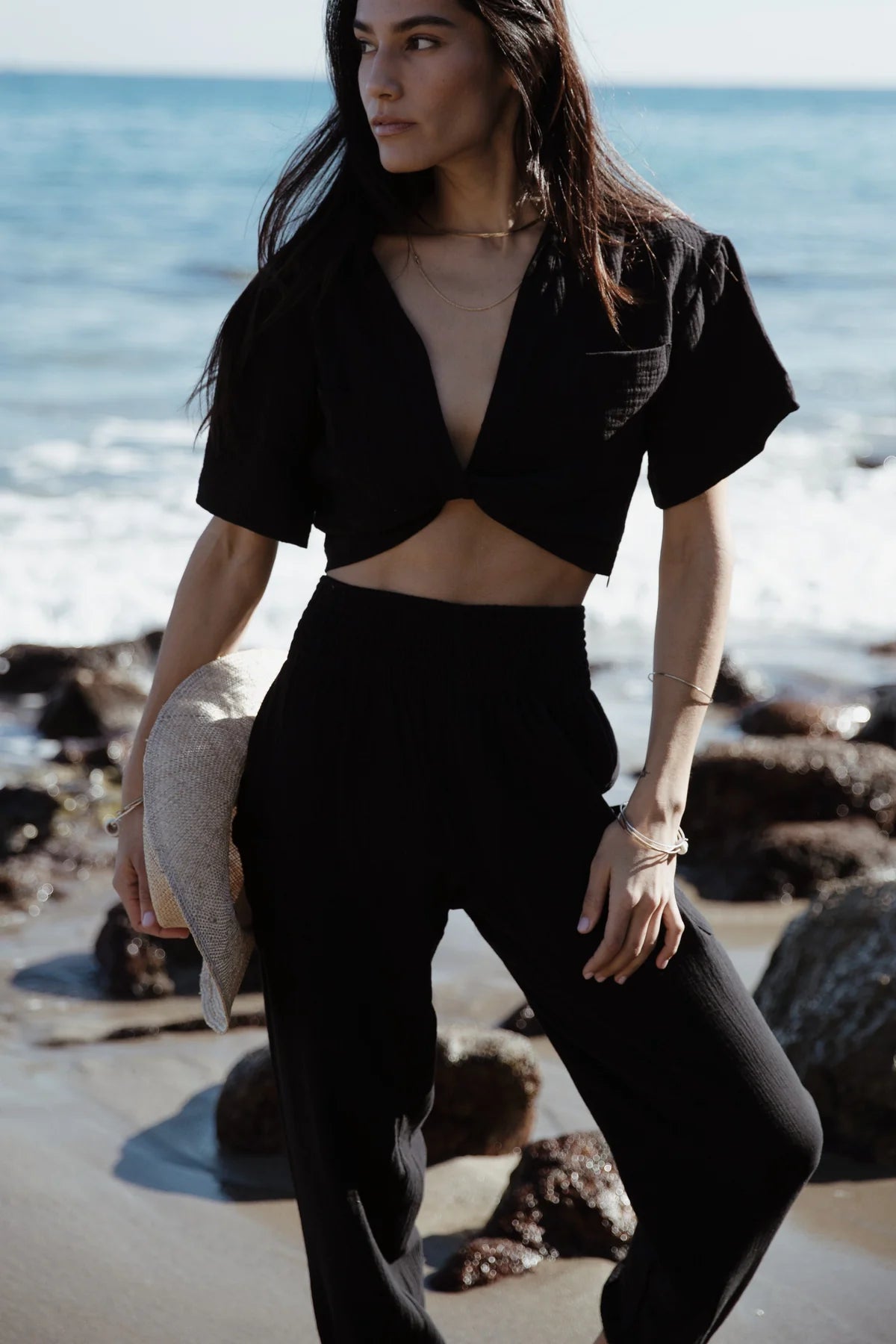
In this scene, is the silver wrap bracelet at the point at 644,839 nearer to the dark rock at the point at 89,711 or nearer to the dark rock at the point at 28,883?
the dark rock at the point at 28,883

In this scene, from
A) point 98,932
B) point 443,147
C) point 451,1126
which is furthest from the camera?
point 98,932

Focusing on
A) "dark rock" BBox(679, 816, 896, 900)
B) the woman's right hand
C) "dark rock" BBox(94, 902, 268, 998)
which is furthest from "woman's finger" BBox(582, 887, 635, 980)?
"dark rock" BBox(679, 816, 896, 900)

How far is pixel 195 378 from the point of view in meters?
16.8

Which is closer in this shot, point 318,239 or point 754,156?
point 318,239

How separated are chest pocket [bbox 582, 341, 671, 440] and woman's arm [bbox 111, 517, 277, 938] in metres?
0.52

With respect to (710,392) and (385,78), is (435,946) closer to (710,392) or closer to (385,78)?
(710,392)

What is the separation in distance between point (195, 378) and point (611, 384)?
15.2 meters

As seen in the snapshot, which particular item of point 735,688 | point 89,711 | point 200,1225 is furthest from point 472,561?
point 735,688

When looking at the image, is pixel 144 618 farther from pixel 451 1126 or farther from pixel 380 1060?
pixel 380 1060

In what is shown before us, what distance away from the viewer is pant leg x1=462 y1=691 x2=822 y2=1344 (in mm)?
2018

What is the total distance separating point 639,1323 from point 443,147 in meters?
1.61

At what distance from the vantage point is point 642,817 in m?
2.09

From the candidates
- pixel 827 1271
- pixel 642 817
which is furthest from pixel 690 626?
pixel 827 1271

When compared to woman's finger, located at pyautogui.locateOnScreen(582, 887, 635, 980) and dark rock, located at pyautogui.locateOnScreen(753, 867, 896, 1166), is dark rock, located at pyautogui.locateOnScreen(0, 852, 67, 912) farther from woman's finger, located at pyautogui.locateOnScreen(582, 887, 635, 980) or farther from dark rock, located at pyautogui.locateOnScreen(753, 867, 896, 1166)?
woman's finger, located at pyautogui.locateOnScreen(582, 887, 635, 980)
